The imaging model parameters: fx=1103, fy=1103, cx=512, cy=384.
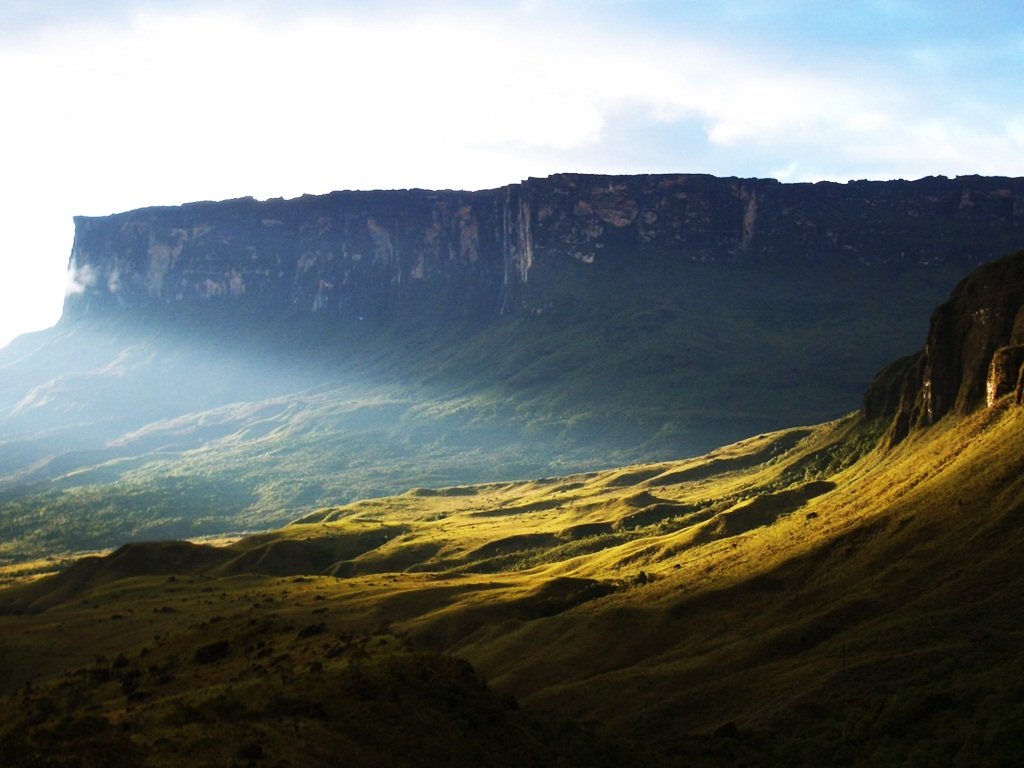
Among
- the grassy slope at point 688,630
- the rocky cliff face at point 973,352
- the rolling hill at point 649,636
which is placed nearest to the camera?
the rolling hill at point 649,636

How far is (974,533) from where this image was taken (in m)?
77.4

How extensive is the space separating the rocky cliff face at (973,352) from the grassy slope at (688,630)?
3711mm

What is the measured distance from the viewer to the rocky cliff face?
9842cm

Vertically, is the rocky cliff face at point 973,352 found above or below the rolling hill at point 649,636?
above

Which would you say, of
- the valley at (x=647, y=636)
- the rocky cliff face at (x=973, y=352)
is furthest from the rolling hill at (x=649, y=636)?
the rocky cliff face at (x=973, y=352)

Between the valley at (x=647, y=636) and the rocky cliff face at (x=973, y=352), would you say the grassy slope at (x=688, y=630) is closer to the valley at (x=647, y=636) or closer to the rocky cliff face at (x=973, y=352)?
the valley at (x=647, y=636)

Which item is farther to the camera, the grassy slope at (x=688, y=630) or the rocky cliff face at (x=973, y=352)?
the rocky cliff face at (x=973, y=352)

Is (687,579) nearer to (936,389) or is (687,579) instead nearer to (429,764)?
(936,389)

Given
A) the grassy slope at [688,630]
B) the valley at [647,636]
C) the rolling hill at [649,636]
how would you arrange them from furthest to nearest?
the grassy slope at [688,630] → the rolling hill at [649,636] → the valley at [647,636]

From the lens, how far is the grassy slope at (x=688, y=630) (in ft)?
181

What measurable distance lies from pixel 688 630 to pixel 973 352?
154 ft

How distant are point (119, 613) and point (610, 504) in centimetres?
7588

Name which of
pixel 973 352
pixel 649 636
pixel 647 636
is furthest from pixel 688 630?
pixel 973 352

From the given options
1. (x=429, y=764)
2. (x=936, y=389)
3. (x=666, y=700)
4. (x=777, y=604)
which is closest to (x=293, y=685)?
(x=429, y=764)
